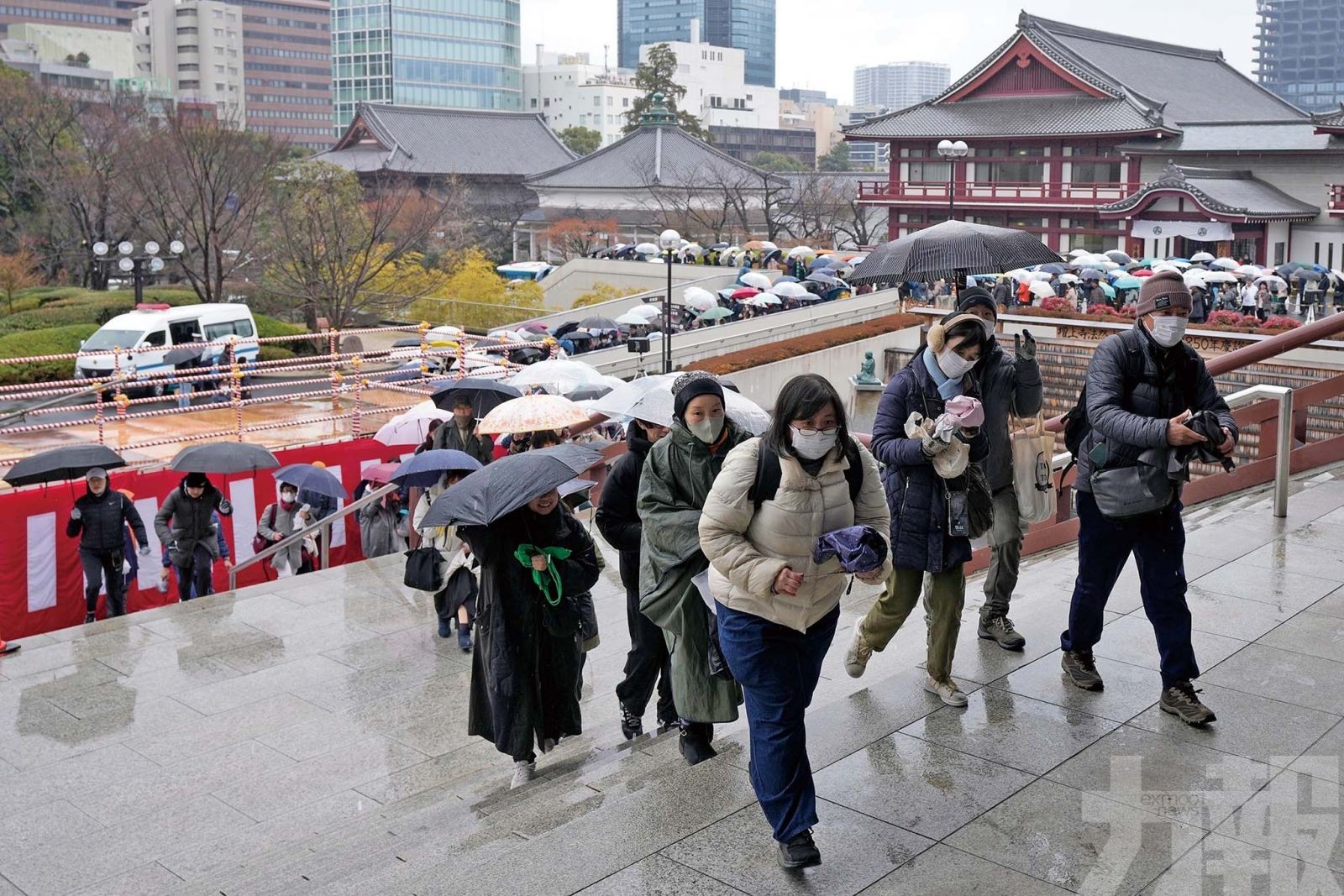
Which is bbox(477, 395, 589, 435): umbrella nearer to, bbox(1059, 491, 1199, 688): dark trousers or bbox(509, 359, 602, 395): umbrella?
bbox(509, 359, 602, 395): umbrella

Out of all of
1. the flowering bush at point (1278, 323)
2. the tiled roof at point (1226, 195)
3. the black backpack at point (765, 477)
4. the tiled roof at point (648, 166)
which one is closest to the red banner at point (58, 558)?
the black backpack at point (765, 477)

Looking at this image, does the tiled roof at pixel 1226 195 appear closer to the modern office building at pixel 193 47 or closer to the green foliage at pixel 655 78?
the green foliage at pixel 655 78

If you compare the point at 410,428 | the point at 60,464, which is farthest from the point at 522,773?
the point at 410,428

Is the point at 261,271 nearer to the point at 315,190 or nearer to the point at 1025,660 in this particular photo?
the point at 315,190

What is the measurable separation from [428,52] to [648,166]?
4554 centimetres

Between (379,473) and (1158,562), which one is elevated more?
(1158,562)

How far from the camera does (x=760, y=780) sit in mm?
3863

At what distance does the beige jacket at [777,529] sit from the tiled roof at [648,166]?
180ft

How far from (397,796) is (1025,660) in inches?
110

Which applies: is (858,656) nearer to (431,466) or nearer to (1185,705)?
(1185,705)

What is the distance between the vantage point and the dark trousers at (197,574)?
392 inches

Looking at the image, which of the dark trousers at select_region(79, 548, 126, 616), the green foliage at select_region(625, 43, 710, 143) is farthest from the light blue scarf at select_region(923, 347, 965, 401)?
the green foliage at select_region(625, 43, 710, 143)

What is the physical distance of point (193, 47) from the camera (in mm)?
109250

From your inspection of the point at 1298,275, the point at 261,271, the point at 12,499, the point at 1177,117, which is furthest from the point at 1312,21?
the point at 12,499
